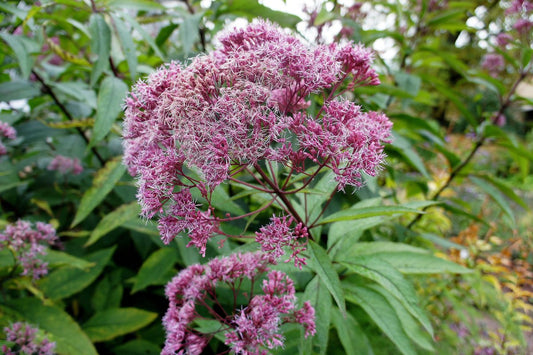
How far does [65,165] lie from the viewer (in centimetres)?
217

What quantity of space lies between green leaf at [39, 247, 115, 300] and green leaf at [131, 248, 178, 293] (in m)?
0.25

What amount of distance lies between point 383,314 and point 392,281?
23 centimetres

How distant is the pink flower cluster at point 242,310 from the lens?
104 cm

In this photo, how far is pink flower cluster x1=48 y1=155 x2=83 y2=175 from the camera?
216 centimetres

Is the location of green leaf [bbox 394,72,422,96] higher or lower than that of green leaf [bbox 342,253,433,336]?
higher

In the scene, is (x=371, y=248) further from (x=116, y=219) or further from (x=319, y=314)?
(x=116, y=219)

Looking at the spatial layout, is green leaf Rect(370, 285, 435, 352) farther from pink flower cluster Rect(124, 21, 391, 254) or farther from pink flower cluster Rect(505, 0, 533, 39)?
pink flower cluster Rect(505, 0, 533, 39)

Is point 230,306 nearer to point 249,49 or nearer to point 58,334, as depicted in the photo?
point 58,334

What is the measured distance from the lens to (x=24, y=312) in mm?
1582

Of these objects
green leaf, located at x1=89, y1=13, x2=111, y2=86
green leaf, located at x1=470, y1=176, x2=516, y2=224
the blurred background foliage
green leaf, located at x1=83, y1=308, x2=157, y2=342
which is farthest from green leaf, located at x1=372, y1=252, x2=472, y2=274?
green leaf, located at x1=89, y1=13, x2=111, y2=86

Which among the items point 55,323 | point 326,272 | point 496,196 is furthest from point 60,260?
point 496,196

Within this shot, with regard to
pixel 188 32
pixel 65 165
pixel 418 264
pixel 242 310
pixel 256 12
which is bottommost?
pixel 65 165

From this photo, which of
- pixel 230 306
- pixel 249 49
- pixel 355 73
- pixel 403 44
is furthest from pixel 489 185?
pixel 249 49

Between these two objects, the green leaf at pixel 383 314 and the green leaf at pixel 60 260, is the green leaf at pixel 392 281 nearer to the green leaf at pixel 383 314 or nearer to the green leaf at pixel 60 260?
the green leaf at pixel 383 314
